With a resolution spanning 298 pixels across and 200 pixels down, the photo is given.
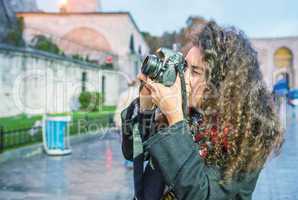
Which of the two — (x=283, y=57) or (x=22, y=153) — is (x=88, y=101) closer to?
(x=22, y=153)

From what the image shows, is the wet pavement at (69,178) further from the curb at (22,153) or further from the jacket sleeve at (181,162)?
the jacket sleeve at (181,162)

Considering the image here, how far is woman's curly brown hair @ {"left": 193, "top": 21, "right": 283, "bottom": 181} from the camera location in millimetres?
1462

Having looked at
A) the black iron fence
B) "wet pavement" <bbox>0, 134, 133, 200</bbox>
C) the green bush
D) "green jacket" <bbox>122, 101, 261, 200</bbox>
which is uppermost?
"green jacket" <bbox>122, 101, 261, 200</bbox>

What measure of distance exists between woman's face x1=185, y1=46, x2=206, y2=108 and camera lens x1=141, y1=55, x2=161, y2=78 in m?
0.13

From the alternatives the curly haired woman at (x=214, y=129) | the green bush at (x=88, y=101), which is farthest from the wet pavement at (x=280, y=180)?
the green bush at (x=88, y=101)

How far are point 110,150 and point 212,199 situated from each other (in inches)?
369

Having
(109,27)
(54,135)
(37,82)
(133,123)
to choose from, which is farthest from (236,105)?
(109,27)

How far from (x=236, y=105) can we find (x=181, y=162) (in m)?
0.32

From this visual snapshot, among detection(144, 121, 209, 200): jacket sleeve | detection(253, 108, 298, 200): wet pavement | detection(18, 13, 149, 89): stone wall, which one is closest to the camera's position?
detection(144, 121, 209, 200): jacket sleeve

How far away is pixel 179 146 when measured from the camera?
1.37 m

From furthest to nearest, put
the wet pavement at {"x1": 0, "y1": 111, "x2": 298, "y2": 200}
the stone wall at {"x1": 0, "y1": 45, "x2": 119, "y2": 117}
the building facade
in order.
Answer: the building facade → the stone wall at {"x1": 0, "y1": 45, "x2": 119, "y2": 117} → the wet pavement at {"x1": 0, "y1": 111, "x2": 298, "y2": 200}

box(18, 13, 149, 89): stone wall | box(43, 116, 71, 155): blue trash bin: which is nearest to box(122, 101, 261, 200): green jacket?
box(43, 116, 71, 155): blue trash bin

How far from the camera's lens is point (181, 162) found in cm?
136

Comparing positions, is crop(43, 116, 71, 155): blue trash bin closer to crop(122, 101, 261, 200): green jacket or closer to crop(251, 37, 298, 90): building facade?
crop(122, 101, 261, 200): green jacket
